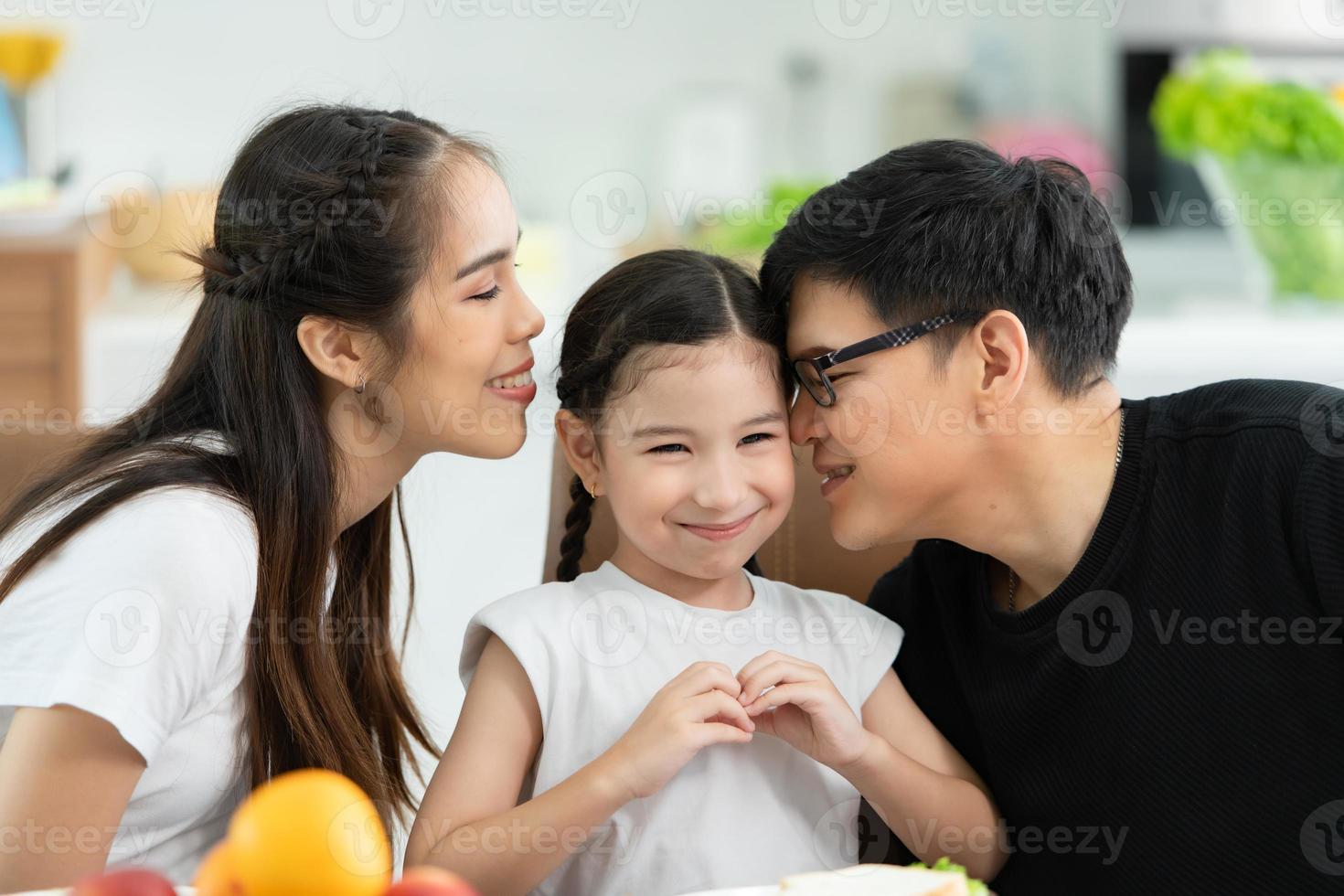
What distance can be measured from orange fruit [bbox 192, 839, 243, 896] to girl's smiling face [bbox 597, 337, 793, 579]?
2.15 ft

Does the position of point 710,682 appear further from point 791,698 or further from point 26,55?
point 26,55

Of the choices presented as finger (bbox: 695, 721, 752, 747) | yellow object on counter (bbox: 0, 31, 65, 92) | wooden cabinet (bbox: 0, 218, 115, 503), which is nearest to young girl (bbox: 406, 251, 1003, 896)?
finger (bbox: 695, 721, 752, 747)

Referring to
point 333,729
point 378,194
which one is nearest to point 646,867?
point 333,729

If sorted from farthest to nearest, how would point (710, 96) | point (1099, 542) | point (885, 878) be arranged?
point (710, 96), point (1099, 542), point (885, 878)

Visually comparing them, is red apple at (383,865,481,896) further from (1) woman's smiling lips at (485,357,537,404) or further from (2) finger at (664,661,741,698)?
(1) woman's smiling lips at (485,357,537,404)

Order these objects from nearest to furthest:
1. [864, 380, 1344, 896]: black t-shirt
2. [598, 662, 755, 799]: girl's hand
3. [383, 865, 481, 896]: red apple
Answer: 1. [383, 865, 481, 896]: red apple
2. [598, 662, 755, 799]: girl's hand
3. [864, 380, 1344, 896]: black t-shirt

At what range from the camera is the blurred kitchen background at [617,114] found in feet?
12.8

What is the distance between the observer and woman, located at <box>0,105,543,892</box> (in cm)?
121

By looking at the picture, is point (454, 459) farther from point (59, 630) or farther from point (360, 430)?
point (59, 630)

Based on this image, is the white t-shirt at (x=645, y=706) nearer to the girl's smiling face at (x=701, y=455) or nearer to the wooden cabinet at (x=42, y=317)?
the girl's smiling face at (x=701, y=455)

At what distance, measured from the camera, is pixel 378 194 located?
4.81 feet

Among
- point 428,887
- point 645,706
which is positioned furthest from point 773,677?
point 428,887

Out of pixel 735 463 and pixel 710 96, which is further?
pixel 710 96

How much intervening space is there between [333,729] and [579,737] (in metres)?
0.30
